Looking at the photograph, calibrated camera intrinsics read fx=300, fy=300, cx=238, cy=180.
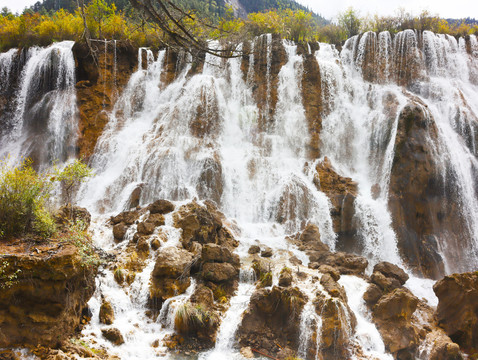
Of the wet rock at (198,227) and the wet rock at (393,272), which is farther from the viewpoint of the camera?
the wet rock at (198,227)

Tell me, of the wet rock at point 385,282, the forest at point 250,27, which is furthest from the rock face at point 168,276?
the forest at point 250,27

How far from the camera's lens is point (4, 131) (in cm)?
1802

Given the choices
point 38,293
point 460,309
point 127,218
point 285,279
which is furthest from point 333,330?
point 127,218

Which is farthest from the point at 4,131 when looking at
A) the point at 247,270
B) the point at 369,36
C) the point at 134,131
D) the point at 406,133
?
the point at 369,36

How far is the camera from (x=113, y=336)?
6.75 m

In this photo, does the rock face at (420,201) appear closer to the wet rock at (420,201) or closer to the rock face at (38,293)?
the wet rock at (420,201)

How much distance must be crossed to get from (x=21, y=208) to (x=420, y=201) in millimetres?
15146

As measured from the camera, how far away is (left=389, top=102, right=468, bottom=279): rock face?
13070 millimetres

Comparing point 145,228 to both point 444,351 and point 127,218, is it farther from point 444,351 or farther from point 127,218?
point 444,351

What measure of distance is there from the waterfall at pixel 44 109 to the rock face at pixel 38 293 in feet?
40.3

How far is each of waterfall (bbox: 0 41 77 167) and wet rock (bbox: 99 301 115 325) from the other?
467 inches

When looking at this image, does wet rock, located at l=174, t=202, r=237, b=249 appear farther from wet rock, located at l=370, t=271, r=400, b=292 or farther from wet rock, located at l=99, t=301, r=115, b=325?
wet rock, located at l=370, t=271, r=400, b=292

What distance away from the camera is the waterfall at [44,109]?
55.4ft

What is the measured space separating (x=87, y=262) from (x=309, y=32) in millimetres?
24191
